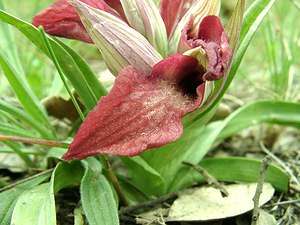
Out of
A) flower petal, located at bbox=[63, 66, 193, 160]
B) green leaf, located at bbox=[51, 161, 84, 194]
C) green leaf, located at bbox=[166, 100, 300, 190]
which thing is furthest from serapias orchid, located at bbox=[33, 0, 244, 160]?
green leaf, located at bbox=[166, 100, 300, 190]

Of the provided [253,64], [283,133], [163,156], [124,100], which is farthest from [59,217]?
[253,64]

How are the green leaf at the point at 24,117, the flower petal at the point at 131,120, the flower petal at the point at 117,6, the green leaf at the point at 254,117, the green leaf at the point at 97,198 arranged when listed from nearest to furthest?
the flower petal at the point at 131,120
the green leaf at the point at 97,198
the flower petal at the point at 117,6
the green leaf at the point at 24,117
the green leaf at the point at 254,117

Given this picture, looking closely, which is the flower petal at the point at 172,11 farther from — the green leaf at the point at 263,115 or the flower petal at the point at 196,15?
the green leaf at the point at 263,115

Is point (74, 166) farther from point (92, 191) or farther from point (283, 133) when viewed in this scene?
point (283, 133)

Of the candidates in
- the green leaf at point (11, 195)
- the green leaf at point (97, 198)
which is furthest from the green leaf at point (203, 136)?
the green leaf at point (11, 195)

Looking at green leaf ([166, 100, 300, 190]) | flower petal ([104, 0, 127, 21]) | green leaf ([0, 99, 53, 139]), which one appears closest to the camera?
flower petal ([104, 0, 127, 21])

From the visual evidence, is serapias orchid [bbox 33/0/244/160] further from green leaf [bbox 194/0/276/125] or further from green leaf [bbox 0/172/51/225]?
green leaf [bbox 0/172/51/225]
